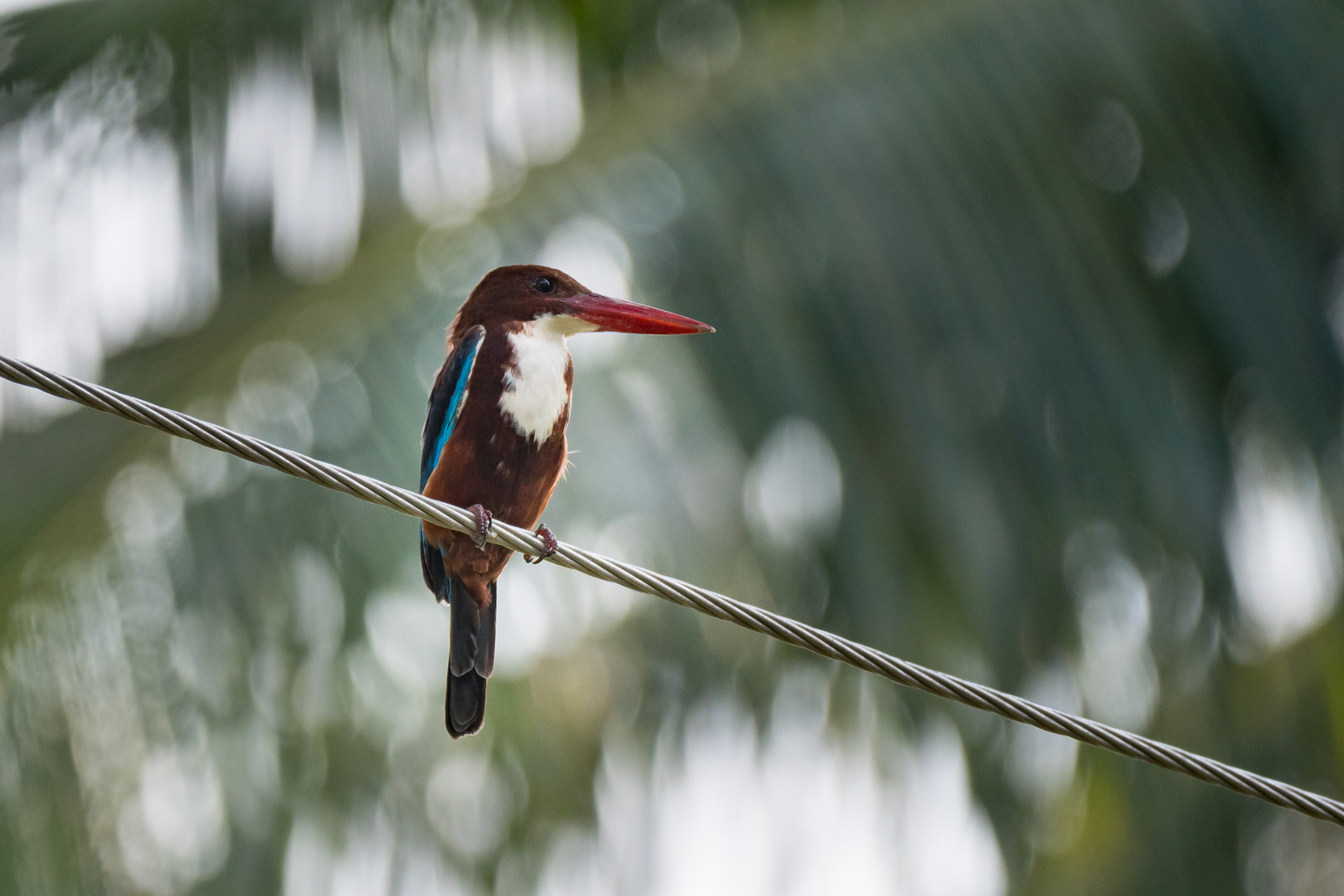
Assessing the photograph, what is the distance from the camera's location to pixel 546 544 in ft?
6.52

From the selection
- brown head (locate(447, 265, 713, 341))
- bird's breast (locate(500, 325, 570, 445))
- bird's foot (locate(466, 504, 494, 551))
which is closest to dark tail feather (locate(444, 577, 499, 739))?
bird's foot (locate(466, 504, 494, 551))

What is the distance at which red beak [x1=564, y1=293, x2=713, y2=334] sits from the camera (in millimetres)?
2295


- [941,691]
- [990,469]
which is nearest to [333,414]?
[990,469]

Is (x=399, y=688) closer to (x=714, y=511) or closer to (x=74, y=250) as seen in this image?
(x=714, y=511)

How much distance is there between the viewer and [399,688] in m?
3.49

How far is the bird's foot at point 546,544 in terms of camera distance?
1.93 m

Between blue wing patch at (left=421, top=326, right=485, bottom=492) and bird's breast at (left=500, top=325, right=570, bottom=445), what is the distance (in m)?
0.08

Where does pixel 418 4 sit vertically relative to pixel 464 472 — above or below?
above

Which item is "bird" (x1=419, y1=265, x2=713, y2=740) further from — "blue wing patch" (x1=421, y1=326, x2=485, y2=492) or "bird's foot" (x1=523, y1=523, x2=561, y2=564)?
"bird's foot" (x1=523, y1=523, x2=561, y2=564)

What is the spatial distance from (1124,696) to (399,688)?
1826mm

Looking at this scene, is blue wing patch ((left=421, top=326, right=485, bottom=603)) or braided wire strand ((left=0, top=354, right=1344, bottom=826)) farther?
blue wing patch ((left=421, top=326, right=485, bottom=603))

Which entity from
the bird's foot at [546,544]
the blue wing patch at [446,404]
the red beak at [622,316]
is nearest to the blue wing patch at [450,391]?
the blue wing patch at [446,404]

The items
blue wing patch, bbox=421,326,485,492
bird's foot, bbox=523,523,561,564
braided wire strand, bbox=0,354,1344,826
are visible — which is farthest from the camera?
blue wing patch, bbox=421,326,485,492

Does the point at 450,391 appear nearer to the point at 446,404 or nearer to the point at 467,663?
the point at 446,404
